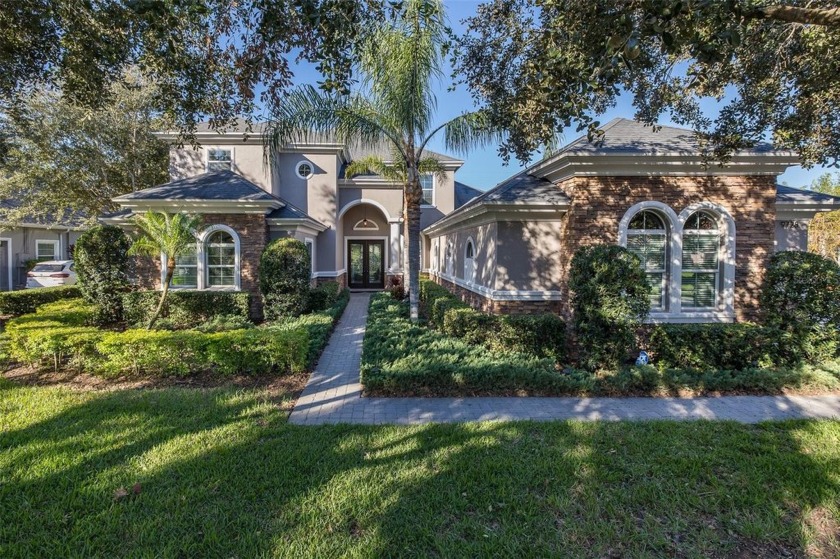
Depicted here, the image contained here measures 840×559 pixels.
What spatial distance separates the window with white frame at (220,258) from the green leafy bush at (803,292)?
13.7 metres

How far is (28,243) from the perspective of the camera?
2317 centimetres

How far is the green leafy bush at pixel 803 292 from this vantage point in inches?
271

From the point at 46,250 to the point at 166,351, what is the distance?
1042 inches

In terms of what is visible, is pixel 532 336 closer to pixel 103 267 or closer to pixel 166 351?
pixel 166 351

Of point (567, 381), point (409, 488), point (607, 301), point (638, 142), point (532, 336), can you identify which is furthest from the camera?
point (638, 142)

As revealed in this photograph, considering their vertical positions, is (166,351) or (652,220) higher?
(652,220)

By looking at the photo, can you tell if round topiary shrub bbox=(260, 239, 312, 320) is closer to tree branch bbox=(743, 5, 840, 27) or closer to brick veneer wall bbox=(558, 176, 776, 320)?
brick veneer wall bbox=(558, 176, 776, 320)

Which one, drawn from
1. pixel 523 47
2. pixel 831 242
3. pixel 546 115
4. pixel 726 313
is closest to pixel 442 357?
pixel 546 115

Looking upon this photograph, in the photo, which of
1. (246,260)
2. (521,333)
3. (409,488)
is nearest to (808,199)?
(521,333)

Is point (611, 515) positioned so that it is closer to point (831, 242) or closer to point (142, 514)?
point (142, 514)

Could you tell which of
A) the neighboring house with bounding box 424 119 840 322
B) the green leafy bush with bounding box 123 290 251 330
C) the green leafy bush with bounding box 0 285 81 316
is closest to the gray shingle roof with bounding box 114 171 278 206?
the green leafy bush with bounding box 123 290 251 330

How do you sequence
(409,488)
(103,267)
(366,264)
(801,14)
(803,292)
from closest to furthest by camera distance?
(409,488) → (801,14) → (803,292) → (103,267) → (366,264)

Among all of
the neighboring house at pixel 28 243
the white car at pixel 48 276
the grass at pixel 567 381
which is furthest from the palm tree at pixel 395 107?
the neighboring house at pixel 28 243

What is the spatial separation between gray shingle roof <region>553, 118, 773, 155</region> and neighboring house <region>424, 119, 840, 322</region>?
28 mm
